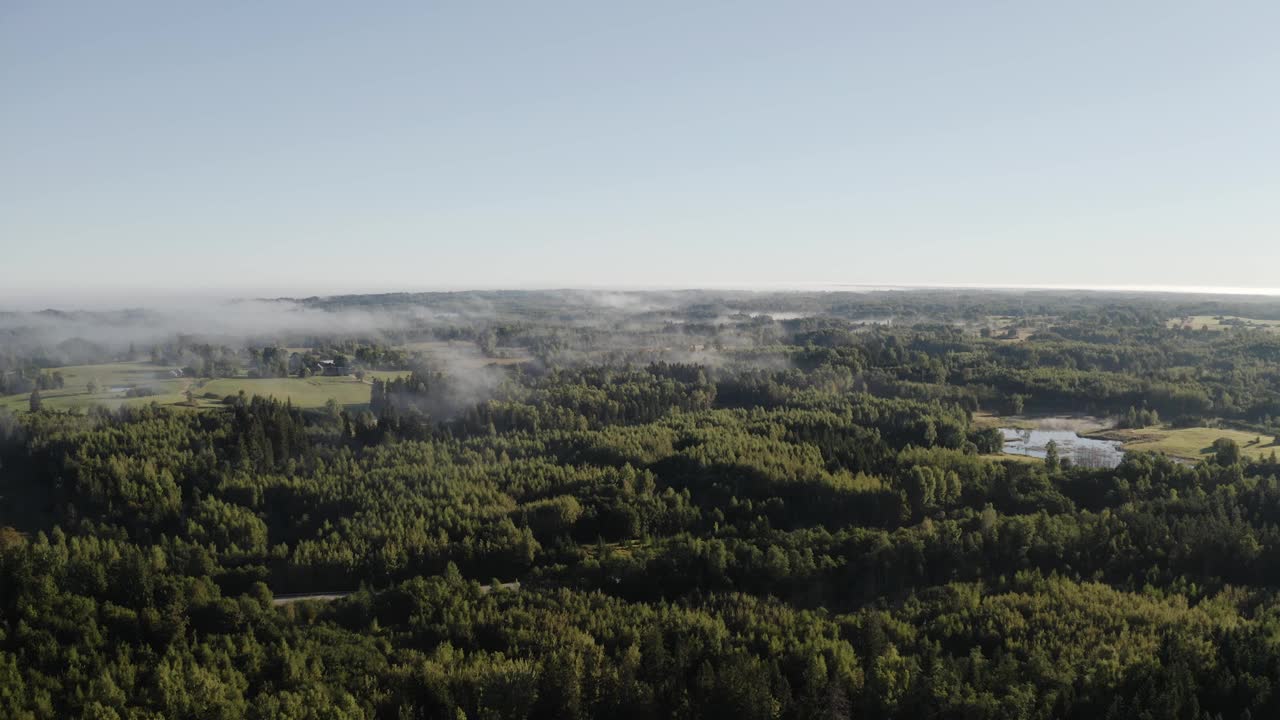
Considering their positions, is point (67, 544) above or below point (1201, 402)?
below

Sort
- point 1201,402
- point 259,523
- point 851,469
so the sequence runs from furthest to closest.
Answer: point 1201,402
point 851,469
point 259,523

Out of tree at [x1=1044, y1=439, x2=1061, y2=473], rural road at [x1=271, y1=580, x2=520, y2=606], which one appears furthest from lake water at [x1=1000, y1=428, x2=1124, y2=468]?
rural road at [x1=271, y1=580, x2=520, y2=606]

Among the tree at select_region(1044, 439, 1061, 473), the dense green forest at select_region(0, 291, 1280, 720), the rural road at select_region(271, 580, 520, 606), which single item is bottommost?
the rural road at select_region(271, 580, 520, 606)

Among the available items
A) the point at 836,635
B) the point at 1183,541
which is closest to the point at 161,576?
the point at 836,635

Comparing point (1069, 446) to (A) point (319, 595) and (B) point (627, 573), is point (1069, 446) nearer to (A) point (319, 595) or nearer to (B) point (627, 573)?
(B) point (627, 573)

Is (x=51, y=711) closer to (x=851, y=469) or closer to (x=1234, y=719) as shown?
(x=1234, y=719)

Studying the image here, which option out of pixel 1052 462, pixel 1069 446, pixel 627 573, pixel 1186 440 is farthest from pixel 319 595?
pixel 1186 440

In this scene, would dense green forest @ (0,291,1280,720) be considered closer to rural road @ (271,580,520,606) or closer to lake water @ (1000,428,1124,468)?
rural road @ (271,580,520,606)
